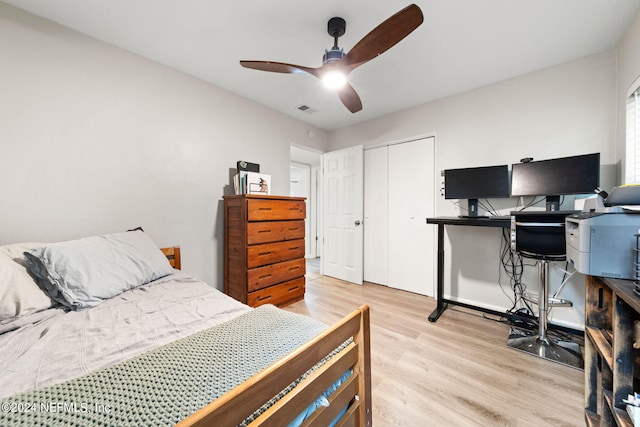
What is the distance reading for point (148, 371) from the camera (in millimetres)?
638

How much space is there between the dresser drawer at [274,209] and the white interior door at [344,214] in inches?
37.7

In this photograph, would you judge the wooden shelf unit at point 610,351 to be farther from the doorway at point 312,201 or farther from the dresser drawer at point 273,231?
the doorway at point 312,201

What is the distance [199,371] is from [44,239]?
1916 mm

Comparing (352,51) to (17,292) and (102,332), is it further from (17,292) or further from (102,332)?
(17,292)

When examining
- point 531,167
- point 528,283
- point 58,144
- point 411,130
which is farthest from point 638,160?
point 58,144

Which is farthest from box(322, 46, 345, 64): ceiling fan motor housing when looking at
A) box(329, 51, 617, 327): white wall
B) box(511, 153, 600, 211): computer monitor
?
box(511, 153, 600, 211): computer monitor

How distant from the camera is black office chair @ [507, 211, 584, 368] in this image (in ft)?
5.39

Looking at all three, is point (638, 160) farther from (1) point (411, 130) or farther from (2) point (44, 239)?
(2) point (44, 239)

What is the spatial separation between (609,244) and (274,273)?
2.40 m

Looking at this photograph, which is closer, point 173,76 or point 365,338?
point 365,338

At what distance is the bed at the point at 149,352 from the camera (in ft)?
1.73

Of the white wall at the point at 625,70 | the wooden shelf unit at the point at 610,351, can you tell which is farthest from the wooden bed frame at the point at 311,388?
the white wall at the point at 625,70

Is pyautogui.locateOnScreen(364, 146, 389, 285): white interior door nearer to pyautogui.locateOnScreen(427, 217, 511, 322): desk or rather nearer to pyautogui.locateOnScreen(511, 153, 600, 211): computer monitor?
pyautogui.locateOnScreen(427, 217, 511, 322): desk

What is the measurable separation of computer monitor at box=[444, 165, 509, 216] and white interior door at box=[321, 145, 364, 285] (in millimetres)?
1201
